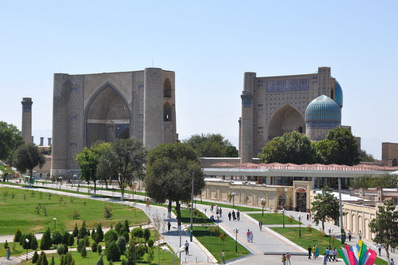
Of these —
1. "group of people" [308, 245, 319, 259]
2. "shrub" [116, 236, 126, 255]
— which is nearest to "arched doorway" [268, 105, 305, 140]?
"group of people" [308, 245, 319, 259]

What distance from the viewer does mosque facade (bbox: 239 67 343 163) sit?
8575 centimetres

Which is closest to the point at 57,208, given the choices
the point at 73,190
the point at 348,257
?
the point at 73,190

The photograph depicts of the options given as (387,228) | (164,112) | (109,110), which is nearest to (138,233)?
(387,228)

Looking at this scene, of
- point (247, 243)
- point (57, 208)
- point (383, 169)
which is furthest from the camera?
point (383, 169)

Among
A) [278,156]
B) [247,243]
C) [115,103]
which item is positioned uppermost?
[115,103]

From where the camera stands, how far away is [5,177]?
89250 mm

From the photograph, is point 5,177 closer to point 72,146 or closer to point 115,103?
point 72,146

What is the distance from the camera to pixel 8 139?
10094 cm

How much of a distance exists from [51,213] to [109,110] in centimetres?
4741

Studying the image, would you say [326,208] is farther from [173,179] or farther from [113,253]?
[113,253]

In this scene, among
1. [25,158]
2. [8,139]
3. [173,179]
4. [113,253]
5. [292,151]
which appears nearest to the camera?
[113,253]

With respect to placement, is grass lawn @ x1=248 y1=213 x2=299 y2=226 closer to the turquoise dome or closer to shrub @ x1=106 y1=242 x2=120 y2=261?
shrub @ x1=106 y1=242 x2=120 y2=261

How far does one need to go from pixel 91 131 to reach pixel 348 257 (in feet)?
236

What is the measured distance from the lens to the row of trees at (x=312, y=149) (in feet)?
259
